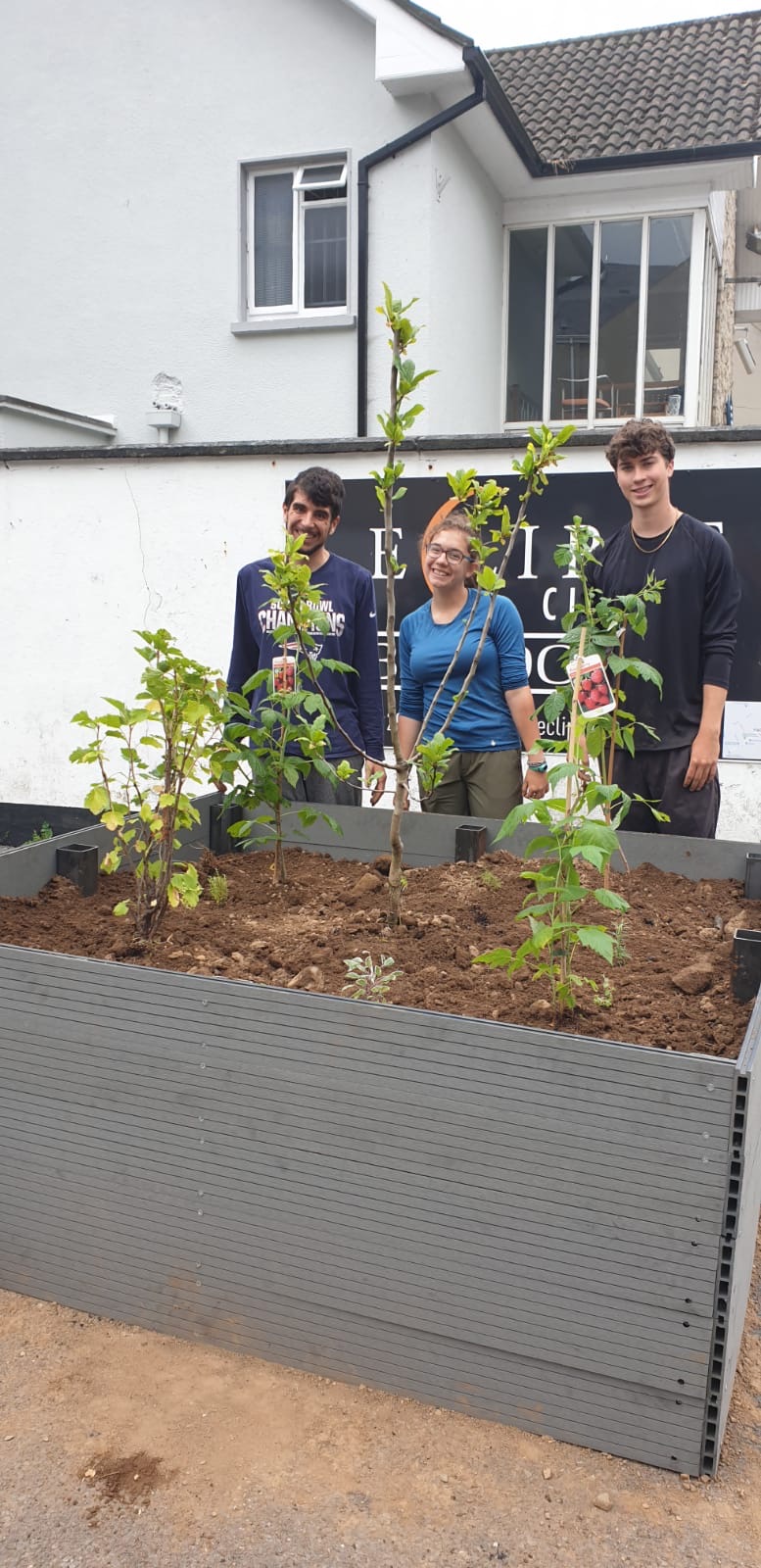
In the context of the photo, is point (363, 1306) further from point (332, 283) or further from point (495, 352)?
point (495, 352)

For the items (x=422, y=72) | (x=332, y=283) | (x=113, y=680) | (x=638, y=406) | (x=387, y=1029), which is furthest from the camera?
(x=638, y=406)

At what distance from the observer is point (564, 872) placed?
7.68 ft

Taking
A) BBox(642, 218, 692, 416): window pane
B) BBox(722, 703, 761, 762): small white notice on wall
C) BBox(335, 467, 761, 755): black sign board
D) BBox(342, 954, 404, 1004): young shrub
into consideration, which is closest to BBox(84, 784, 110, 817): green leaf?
BBox(342, 954, 404, 1004): young shrub

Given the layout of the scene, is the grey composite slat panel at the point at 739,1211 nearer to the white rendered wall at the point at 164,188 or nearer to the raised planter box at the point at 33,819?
the raised planter box at the point at 33,819

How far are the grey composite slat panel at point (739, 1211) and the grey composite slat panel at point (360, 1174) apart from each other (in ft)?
0.08

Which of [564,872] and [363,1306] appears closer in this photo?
[363,1306]

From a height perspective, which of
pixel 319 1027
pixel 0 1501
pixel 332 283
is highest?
pixel 332 283

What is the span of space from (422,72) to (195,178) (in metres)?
2.27

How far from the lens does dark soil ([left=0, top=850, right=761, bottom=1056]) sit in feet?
A: 7.82

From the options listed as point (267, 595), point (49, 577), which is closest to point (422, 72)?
point (49, 577)

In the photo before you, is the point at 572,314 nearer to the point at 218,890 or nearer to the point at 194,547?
the point at 194,547

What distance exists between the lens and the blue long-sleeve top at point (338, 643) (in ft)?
12.8

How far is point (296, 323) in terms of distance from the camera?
393 inches

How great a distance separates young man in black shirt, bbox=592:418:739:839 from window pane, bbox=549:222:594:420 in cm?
840
